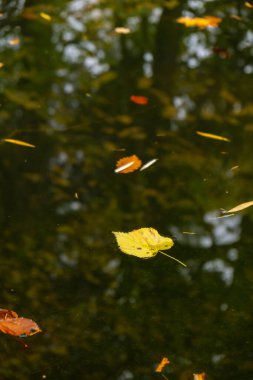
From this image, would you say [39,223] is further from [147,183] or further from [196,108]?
[196,108]

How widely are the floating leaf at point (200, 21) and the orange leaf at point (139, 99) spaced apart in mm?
1363

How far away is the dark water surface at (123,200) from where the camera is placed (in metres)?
1.55

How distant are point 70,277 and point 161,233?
41cm

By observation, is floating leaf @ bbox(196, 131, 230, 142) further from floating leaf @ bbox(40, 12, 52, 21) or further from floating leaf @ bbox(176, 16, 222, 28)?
floating leaf @ bbox(40, 12, 52, 21)

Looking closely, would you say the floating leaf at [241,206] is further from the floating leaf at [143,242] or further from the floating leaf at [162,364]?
the floating leaf at [162,364]

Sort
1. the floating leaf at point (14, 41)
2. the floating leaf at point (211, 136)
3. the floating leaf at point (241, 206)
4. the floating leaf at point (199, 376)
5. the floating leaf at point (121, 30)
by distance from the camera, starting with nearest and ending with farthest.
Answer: the floating leaf at point (199, 376), the floating leaf at point (241, 206), the floating leaf at point (211, 136), the floating leaf at point (14, 41), the floating leaf at point (121, 30)

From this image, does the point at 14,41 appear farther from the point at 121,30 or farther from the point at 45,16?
the point at 121,30

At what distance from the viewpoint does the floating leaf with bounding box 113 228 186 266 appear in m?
1.87

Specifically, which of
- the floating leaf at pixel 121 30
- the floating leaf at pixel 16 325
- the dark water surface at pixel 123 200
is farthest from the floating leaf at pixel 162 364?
the floating leaf at pixel 121 30

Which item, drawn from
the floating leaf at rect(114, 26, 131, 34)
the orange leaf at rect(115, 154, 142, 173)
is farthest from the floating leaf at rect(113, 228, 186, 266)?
the floating leaf at rect(114, 26, 131, 34)

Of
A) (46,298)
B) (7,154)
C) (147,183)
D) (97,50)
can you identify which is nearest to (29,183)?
(7,154)

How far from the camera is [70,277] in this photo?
1.78 metres

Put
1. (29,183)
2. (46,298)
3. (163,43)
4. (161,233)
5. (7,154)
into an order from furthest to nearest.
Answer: (163,43)
(7,154)
(29,183)
(161,233)
(46,298)

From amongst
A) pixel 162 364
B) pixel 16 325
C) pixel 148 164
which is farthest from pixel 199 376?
pixel 148 164
